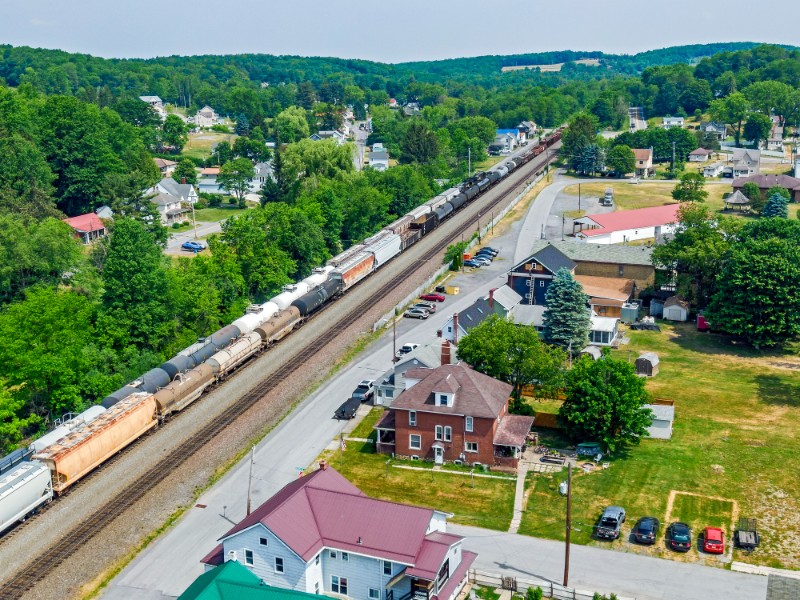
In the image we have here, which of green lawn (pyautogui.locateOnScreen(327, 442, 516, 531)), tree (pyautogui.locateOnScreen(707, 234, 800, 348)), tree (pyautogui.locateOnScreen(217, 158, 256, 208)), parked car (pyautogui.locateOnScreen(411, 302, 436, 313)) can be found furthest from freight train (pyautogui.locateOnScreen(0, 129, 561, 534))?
tree (pyautogui.locateOnScreen(217, 158, 256, 208))

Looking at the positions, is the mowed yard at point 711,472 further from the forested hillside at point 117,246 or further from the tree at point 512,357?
the forested hillside at point 117,246

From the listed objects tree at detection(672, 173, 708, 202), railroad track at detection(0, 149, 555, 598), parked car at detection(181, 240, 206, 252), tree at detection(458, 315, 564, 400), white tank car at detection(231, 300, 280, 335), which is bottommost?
railroad track at detection(0, 149, 555, 598)

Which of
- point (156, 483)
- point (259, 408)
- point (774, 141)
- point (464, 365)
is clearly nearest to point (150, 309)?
point (259, 408)

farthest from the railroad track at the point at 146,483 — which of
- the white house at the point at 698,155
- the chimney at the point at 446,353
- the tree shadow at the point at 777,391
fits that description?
the white house at the point at 698,155

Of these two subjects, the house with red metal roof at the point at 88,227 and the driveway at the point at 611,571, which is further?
the house with red metal roof at the point at 88,227

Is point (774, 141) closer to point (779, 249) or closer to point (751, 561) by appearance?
point (779, 249)

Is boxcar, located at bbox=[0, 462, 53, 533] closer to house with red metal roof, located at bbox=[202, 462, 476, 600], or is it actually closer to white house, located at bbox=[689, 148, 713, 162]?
house with red metal roof, located at bbox=[202, 462, 476, 600]

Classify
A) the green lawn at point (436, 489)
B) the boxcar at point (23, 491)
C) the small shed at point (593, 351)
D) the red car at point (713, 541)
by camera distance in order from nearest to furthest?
the red car at point (713, 541)
the boxcar at point (23, 491)
the green lawn at point (436, 489)
the small shed at point (593, 351)
